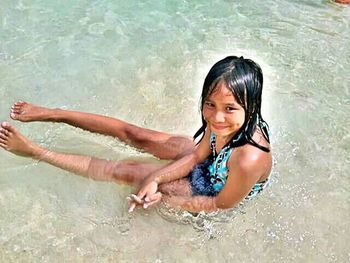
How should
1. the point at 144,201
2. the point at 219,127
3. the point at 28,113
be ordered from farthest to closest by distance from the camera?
the point at 28,113
the point at 144,201
the point at 219,127

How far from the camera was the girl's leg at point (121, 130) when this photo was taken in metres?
2.85

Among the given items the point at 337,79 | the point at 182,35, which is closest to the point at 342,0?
the point at 337,79

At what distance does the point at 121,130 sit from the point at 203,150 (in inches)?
20.7

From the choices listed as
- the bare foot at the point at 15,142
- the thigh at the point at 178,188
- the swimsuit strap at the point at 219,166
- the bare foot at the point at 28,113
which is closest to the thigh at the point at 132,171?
the thigh at the point at 178,188

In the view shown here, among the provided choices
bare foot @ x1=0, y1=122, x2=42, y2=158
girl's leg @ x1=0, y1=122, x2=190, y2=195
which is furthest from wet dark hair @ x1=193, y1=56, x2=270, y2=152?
bare foot @ x1=0, y1=122, x2=42, y2=158

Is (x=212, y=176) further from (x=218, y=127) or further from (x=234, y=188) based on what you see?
(x=218, y=127)

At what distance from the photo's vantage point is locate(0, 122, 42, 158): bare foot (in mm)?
2734

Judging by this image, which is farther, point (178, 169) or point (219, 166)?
point (178, 169)

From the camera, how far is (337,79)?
3.83 metres

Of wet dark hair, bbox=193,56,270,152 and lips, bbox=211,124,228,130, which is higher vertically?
wet dark hair, bbox=193,56,270,152

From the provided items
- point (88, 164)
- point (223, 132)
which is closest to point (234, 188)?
point (223, 132)

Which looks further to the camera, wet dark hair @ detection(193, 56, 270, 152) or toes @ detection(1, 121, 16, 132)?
toes @ detection(1, 121, 16, 132)

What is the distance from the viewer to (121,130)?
2.92m

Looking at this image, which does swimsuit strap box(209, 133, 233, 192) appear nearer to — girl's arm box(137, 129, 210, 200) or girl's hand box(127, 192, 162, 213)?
girl's arm box(137, 129, 210, 200)
